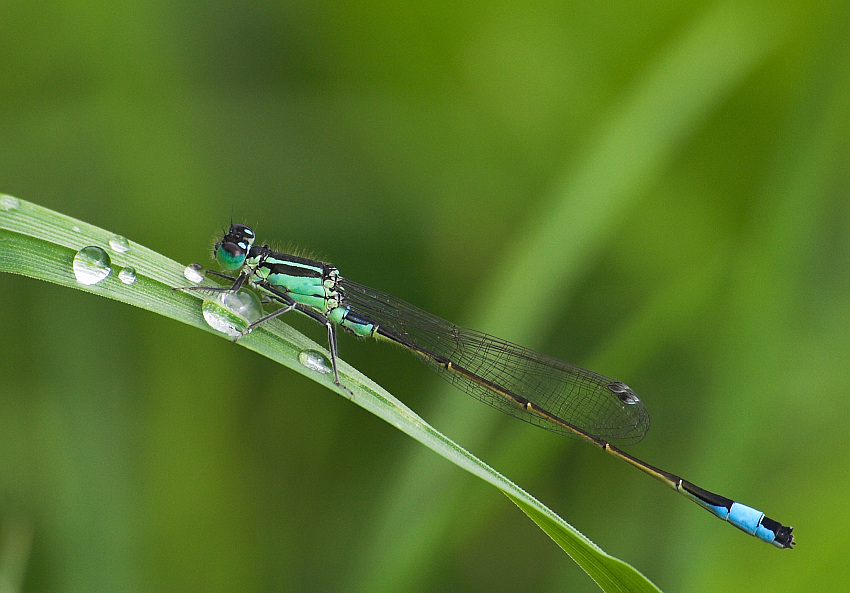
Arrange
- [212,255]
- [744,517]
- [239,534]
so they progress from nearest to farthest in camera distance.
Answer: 1. [744,517]
2. [212,255]
3. [239,534]

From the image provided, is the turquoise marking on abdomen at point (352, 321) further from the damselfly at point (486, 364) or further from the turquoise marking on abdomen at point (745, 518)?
the turquoise marking on abdomen at point (745, 518)

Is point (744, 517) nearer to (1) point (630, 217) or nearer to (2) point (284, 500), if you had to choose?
(1) point (630, 217)

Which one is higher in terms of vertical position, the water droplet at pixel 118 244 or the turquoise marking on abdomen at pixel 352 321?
the turquoise marking on abdomen at pixel 352 321

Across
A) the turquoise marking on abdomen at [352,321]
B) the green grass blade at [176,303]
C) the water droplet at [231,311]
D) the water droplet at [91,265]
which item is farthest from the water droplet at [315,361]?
the turquoise marking on abdomen at [352,321]

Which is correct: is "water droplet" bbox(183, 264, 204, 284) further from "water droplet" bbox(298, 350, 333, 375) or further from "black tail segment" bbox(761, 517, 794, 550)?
"black tail segment" bbox(761, 517, 794, 550)

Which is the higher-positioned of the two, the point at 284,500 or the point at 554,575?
the point at 284,500

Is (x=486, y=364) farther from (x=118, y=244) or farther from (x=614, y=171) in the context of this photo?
(x=118, y=244)

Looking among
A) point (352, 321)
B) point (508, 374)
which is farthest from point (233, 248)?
point (508, 374)

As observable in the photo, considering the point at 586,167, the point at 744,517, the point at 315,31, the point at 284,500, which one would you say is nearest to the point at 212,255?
the point at 284,500
